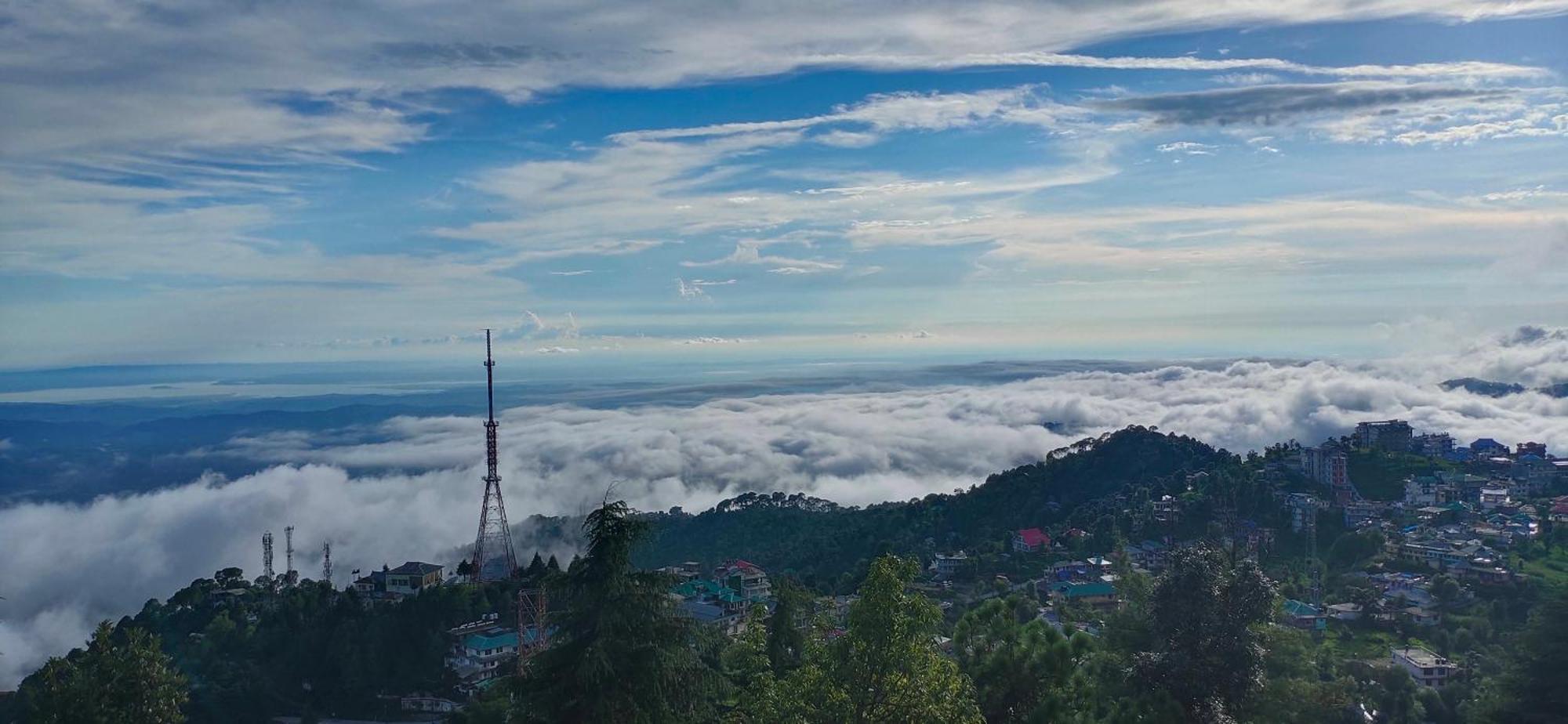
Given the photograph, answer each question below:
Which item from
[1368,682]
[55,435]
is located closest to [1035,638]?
[1368,682]

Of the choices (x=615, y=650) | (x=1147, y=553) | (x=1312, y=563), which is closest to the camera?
(x=615, y=650)

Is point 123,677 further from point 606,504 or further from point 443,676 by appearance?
point 443,676

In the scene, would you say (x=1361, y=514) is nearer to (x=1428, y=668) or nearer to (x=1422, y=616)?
(x=1422, y=616)

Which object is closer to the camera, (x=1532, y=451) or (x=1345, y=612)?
(x=1345, y=612)

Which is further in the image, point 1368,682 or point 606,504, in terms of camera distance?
point 1368,682

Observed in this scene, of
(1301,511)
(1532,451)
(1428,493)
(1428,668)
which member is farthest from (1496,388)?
(1428,668)

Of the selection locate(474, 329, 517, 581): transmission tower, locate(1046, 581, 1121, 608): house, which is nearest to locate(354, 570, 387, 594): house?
locate(474, 329, 517, 581): transmission tower
